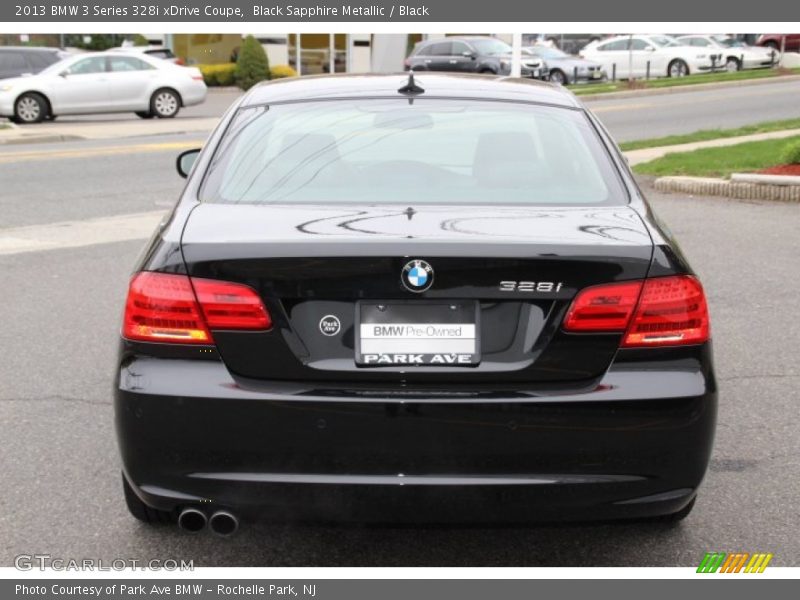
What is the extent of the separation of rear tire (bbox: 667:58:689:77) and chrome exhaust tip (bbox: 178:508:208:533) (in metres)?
39.7

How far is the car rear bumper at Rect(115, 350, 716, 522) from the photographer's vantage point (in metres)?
3.60

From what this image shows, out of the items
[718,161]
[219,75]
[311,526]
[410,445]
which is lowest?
[219,75]

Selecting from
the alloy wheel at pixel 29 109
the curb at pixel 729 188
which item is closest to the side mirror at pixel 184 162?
the curb at pixel 729 188

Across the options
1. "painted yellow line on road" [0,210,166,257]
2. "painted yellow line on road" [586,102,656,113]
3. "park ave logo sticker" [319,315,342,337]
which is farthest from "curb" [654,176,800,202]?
"painted yellow line on road" [586,102,656,113]

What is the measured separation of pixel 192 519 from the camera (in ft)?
12.5

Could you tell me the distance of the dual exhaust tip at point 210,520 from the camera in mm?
3752

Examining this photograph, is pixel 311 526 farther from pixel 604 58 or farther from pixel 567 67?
pixel 604 58

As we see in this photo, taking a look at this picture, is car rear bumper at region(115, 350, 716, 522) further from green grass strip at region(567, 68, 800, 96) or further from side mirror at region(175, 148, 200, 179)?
green grass strip at region(567, 68, 800, 96)

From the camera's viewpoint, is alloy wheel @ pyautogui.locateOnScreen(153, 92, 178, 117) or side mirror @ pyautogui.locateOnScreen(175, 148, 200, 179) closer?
side mirror @ pyautogui.locateOnScreen(175, 148, 200, 179)

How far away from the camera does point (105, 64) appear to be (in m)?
27.0

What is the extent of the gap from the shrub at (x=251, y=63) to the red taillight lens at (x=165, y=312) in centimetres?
3580

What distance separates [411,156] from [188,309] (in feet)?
4.11

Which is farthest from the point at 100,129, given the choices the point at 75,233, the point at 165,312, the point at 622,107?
the point at 165,312

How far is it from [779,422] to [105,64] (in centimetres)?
2334
